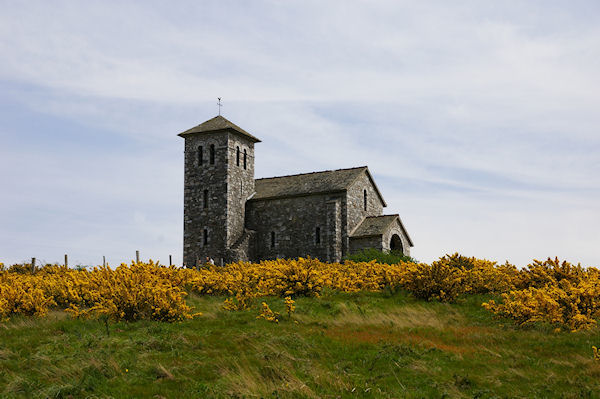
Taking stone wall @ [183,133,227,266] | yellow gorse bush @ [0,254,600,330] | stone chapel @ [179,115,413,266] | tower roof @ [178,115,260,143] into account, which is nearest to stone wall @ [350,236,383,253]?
stone chapel @ [179,115,413,266]

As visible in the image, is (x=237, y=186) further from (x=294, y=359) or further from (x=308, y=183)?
(x=294, y=359)

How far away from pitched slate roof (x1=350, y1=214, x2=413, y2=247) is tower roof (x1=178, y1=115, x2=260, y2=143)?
37.1 ft

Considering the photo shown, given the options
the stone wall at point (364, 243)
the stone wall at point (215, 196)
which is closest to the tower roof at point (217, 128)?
the stone wall at point (215, 196)

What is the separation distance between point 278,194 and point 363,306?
25.9 meters

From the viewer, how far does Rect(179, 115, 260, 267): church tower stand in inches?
1743

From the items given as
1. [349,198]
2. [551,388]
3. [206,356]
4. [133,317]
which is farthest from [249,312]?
[349,198]

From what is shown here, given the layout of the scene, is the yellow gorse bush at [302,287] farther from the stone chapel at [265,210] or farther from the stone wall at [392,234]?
the stone chapel at [265,210]

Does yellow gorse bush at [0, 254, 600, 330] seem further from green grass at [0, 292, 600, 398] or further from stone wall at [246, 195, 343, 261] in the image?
stone wall at [246, 195, 343, 261]

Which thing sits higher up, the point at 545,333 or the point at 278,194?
the point at 278,194

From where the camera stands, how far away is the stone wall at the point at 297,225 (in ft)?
138

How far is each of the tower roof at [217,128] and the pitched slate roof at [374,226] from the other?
11299 mm

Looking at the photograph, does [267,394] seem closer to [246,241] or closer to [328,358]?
[328,358]

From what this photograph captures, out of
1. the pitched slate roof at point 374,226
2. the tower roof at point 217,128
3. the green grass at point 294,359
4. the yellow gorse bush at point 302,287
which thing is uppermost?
the tower roof at point 217,128

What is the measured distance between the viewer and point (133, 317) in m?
17.3
